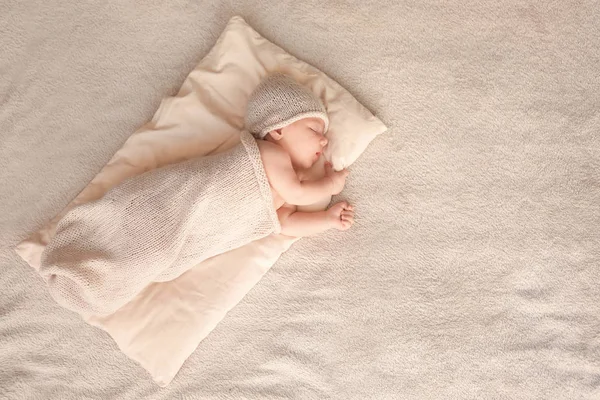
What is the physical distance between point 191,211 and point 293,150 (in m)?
0.30

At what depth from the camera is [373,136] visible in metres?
1.50

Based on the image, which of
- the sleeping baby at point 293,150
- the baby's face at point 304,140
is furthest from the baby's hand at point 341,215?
the baby's face at point 304,140

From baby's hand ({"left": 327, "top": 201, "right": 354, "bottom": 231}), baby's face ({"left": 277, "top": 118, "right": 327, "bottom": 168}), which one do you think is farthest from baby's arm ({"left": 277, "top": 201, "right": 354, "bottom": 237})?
baby's face ({"left": 277, "top": 118, "right": 327, "bottom": 168})

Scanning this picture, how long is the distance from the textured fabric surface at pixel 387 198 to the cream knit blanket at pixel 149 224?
181mm

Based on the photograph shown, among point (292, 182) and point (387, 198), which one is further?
point (387, 198)

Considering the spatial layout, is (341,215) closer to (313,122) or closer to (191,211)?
(313,122)

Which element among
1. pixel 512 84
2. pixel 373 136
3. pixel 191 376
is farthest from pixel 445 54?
pixel 191 376

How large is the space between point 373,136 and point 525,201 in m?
0.44

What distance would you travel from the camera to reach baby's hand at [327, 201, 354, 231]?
145cm

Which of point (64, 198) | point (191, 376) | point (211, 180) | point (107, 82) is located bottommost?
point (191, 376)

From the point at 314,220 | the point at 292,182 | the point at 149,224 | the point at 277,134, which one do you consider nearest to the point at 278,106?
the point at 277,134

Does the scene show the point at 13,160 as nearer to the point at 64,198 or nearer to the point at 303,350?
the point at 64,198

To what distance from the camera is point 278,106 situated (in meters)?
1.38

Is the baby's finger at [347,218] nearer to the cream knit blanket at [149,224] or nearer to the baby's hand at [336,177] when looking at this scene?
the baby's hand at [336,177]
